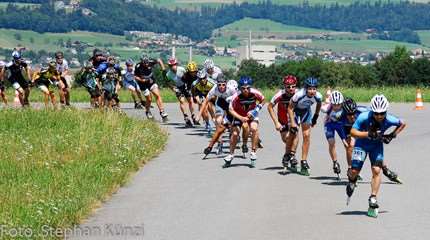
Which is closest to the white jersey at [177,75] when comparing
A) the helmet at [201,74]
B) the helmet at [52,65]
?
the helmet at [201,74]

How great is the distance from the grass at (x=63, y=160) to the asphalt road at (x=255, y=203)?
0.33 meters

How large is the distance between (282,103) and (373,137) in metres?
5.28

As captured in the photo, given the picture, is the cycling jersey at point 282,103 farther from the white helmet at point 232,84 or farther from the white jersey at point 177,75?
the white jersey at point 177,75

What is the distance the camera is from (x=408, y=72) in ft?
240

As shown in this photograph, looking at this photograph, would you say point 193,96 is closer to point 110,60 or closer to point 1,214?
point 110,60

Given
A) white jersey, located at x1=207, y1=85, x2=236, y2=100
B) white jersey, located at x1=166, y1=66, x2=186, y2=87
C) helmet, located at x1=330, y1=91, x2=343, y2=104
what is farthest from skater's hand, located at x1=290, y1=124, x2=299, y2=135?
white jersey, located at x1=166, y1=66, x2=186, y2=87

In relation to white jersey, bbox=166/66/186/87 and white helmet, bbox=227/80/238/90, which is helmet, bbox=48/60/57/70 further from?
white helmet, bbox=227/80/238/90

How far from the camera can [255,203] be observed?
1430cm

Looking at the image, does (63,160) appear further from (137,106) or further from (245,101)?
(137,106)

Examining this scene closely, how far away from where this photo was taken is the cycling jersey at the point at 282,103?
18.4 meters

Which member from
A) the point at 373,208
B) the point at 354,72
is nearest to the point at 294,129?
the point at 373,208

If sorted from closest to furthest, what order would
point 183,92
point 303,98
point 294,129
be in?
point 303,98 < point 294,129 < point 183,92

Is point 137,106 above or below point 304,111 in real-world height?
below

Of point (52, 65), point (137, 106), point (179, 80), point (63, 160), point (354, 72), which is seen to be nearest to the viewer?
point (63, 160)
